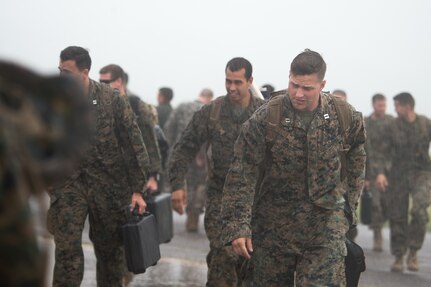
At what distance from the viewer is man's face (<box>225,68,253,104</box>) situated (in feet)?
26.3

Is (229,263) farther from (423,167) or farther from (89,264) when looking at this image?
(423,167)

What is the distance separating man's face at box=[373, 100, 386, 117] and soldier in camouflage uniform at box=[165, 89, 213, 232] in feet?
8.58

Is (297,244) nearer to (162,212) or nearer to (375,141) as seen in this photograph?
(162,212)

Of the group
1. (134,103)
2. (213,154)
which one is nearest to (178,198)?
(213,154)

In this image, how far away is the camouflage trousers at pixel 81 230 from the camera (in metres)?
6.79

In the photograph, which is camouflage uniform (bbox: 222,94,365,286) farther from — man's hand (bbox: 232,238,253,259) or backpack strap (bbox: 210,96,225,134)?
backpack strap (bbox: 210,96,225,134)

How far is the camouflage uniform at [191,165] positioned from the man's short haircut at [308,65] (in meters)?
9.16

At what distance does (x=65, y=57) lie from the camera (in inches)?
279

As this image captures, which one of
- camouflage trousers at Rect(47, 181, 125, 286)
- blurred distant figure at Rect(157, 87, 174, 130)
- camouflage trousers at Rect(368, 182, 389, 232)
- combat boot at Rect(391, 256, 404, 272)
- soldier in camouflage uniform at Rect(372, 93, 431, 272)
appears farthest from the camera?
blurred distant figure at Rect(157, 87, 174, 130)

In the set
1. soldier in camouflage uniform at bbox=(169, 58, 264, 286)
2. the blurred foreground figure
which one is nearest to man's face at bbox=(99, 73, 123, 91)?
soldier in camouflage uniform at bbox=(169, 58, 264, 286)

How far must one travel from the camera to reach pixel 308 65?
5.91 meters

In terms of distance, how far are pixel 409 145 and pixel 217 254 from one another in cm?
541

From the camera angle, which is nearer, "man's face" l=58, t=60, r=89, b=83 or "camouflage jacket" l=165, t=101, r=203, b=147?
"man's face" l=58, t=60, r=89, b=83

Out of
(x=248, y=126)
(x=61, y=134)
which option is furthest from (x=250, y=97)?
(x=61, y=134)
